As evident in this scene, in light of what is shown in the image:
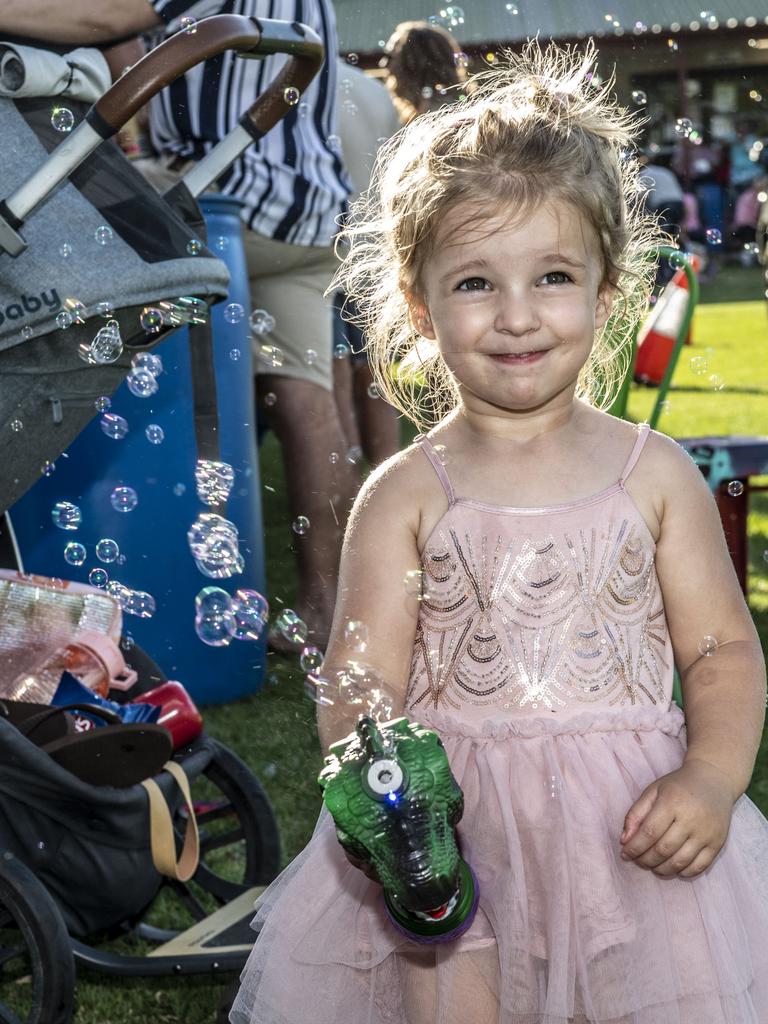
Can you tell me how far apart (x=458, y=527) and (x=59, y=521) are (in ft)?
2.61

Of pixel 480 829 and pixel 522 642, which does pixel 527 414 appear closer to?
pixel 522 642

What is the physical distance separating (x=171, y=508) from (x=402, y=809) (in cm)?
174

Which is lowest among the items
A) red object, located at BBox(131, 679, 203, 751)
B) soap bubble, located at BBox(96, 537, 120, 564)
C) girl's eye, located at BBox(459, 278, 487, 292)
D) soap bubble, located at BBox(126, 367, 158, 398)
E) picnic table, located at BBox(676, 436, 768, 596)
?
picnic table, located at BBox(676, 436, 768, 596)

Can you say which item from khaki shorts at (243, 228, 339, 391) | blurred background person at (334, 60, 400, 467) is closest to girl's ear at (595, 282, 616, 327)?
blurred background person at (334, 60, 400, 467)

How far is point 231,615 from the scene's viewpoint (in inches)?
63.7

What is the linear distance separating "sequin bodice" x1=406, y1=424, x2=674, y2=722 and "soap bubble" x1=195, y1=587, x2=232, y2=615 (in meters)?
0.40

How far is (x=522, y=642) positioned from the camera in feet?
4.15

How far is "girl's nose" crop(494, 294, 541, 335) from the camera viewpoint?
123 cm

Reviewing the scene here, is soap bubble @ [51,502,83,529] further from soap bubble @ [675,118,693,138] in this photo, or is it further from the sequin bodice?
soap bubble @ [675,118,693,138]

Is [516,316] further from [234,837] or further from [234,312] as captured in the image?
[234,312]

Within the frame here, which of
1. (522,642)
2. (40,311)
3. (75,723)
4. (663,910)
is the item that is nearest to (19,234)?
(40,311)

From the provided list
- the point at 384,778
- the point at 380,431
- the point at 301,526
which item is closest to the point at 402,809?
the point at 384,778

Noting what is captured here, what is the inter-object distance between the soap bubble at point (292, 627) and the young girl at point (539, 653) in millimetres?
178

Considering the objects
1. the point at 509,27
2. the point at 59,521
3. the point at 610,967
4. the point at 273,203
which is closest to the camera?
the point at 610,967
